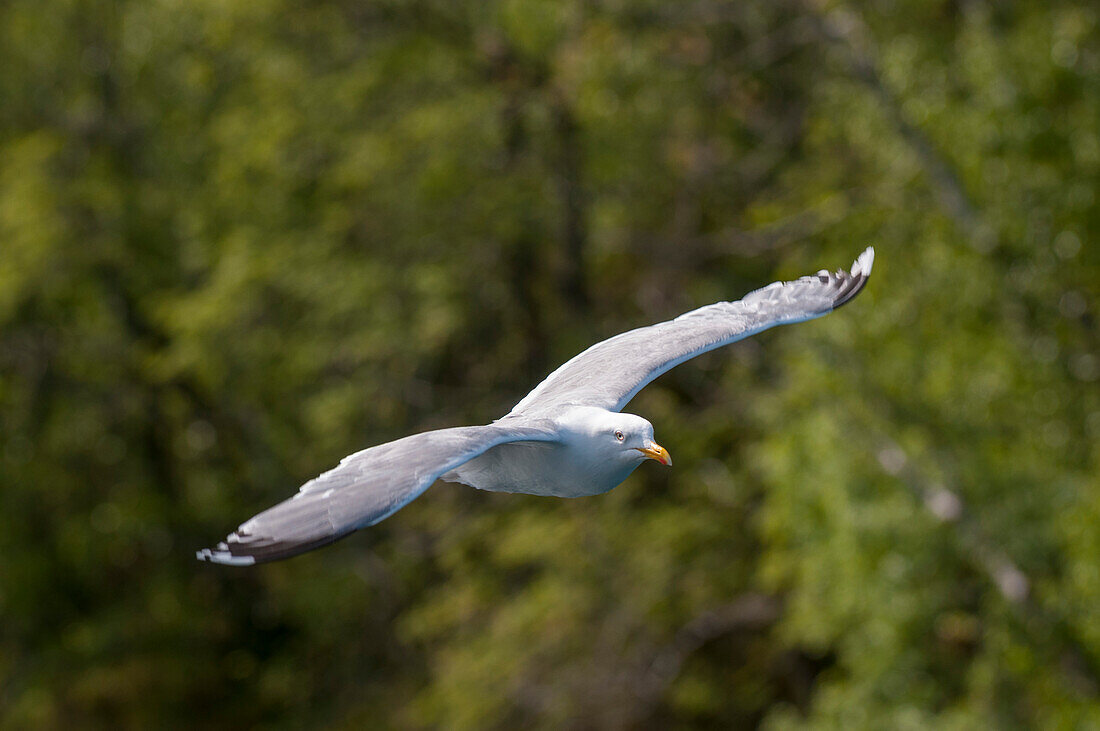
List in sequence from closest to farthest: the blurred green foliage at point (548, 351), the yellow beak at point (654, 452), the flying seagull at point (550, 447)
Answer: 1. the flying seagull at point (550, 447)
2. the yellow beak at point (654, 452)
3. the blurred green foliage at point (548, 351)

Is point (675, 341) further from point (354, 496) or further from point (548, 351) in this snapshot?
point (548, 351)

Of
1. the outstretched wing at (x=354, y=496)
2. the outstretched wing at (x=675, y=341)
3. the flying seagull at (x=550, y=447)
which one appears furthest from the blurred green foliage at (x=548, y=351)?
the outstretched wing at (x=354, y=496)

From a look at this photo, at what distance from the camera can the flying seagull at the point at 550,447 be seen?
3.51 m

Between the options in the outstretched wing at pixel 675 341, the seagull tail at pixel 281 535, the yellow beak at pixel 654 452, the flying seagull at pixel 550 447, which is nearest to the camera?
the seagull tail at pixel 281 535

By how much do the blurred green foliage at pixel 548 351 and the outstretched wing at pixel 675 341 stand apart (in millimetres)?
3708

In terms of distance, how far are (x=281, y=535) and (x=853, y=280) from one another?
10.4 feet

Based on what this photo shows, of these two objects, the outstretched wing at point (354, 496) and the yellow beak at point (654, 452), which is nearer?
the outstretched wing at point (354, 496)

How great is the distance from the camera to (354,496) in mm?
3646

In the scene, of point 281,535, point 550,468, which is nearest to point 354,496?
point 281,535

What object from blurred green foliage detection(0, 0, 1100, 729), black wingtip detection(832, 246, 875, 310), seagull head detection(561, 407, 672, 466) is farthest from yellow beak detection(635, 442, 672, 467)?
blurred green foliage detection(0, 0, 1100, 729)

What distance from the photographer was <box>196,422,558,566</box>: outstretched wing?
11.1 ft

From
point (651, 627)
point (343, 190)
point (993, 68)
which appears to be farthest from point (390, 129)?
point (993, 68)

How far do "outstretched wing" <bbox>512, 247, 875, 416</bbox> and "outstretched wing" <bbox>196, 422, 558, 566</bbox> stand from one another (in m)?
1.01

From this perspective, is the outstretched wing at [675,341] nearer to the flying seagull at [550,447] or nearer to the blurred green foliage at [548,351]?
the flying seagull at [550,447]
